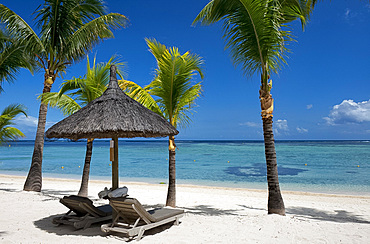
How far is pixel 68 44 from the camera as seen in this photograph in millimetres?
9227

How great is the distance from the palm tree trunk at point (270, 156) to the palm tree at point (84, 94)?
481 centimetres

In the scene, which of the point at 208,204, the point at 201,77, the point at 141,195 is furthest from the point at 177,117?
the point at 141,195

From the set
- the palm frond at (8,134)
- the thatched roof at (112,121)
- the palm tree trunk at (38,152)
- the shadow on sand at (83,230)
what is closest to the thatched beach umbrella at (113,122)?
the thatched roof at (112,121)

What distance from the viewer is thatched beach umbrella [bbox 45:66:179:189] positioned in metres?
4.64

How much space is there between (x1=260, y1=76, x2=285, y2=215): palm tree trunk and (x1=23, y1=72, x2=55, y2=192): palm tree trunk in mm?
7064

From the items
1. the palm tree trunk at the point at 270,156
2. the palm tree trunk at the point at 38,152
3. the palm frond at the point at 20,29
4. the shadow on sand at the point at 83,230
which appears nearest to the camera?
the shadow on sand at the point at 83,230

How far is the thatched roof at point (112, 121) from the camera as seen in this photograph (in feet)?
15.2

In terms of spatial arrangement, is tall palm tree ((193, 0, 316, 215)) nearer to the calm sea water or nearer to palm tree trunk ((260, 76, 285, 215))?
palm tree trunk ((260, 76, 285, 215))

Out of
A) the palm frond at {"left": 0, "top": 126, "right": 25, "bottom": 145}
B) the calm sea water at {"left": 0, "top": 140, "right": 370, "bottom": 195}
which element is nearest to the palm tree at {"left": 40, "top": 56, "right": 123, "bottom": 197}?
the palm frond at {"left": 0, "top": 126, "right": 25, "bottom": 145}

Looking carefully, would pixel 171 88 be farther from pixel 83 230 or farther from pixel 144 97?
pixel 83 230

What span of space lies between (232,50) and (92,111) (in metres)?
3.54

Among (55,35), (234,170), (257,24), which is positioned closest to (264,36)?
(257,24)

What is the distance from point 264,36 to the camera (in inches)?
235

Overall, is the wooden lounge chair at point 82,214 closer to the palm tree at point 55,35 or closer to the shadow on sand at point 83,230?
the shadow on sand at point 83,230
